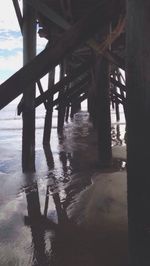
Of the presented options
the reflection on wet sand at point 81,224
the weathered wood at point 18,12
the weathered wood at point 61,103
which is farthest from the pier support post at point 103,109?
the weathered wood at point 61,103

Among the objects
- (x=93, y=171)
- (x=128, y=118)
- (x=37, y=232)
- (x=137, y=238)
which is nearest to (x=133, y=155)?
(x=128, y=118)

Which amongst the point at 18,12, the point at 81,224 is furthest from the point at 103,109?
the point at 81,224

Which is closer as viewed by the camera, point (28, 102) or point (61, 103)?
point (28, 102)

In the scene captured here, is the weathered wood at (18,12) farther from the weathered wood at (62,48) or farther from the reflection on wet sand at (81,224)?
the weathered wood at (62,48)

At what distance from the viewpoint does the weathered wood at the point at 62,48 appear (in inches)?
86.7

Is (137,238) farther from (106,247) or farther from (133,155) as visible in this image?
(106,247)

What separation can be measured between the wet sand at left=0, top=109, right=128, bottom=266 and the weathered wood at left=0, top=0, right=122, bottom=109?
1159 mm

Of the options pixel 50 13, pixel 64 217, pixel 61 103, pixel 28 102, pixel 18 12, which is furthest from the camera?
pixel 61 103

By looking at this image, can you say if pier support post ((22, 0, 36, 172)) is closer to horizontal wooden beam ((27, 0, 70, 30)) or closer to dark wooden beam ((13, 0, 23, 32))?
dark wooden beam ((13, 0, 23, 32))

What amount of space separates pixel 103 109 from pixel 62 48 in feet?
10.3

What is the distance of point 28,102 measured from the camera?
5.11m

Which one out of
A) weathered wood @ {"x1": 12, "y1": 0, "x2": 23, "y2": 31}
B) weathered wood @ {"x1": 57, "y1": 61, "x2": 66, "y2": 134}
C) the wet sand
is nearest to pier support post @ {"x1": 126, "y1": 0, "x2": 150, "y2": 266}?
the wet sand

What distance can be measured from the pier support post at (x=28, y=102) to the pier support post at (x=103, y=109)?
0.98 metres

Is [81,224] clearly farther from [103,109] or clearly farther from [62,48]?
[103,109]
